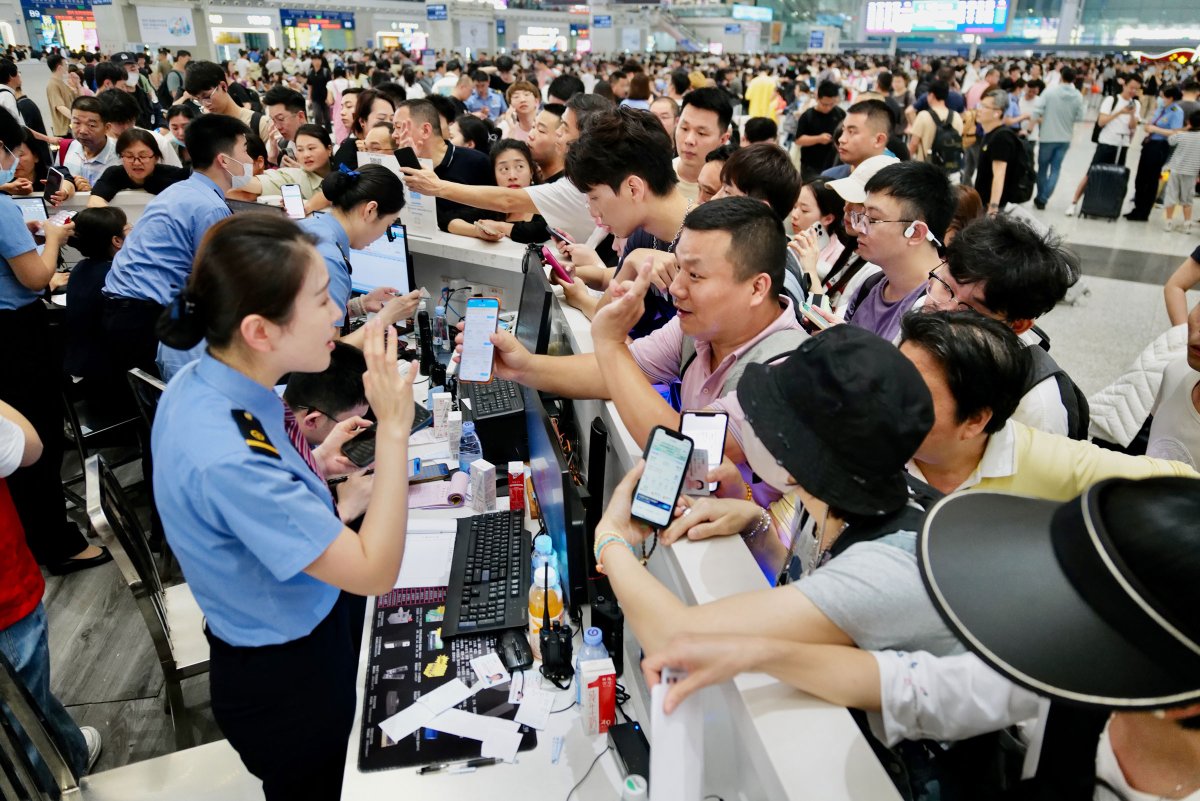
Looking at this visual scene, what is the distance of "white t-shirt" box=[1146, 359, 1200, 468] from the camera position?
7.04 ft

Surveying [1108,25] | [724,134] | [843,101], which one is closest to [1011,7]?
[1108,25]

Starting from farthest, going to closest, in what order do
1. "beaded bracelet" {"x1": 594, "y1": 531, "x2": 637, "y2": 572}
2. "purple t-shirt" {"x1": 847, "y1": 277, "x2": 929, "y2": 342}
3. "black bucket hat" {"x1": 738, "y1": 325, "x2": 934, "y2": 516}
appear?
"purple t-shirt" {"x1": 847, "y1": 277, "x2": 929, "y2": 342} → "beaded bracelet" {"x1": 594, "y1": 531, "x2": 637, "y2": 572} → "black bucket hat" {"x1": 738, "y1": 325, "x2": 934, "y2": 516}

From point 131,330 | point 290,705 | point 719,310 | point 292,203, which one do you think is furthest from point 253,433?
point 292,203

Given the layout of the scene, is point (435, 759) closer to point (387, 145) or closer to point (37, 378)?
point (37, 378)

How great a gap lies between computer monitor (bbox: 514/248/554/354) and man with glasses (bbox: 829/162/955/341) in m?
1.11

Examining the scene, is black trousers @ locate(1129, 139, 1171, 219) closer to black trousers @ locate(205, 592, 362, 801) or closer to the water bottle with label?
the water bottle with label

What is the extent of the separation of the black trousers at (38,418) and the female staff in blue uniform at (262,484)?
2251mm

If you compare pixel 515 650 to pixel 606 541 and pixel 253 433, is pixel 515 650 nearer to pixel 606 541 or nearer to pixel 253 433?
pixel 606 541

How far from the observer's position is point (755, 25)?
34.9m

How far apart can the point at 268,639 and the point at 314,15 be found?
92.6ft

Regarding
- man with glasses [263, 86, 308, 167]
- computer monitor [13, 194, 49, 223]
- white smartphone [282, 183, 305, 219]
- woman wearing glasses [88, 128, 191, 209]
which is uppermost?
man with glasses [263, 86, 308, 167]

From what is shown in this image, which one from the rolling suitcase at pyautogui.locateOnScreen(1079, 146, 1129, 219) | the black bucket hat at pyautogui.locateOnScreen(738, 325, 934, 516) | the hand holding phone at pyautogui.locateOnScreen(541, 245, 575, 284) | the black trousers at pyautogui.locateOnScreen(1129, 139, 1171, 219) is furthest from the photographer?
the rolling suitcase at pyautogui.locateOnScreen(1079, 146, 1129, 219)

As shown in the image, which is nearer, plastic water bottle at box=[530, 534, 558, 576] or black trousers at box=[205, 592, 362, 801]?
black trousers at box=[205, 592, 362, 801]

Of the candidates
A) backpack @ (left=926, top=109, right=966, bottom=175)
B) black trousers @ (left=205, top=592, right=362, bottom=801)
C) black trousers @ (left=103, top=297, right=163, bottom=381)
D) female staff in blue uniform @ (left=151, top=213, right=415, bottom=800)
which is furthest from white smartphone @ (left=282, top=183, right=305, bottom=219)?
backpack @ (left=926, top=109, right=966, bottom=175)
